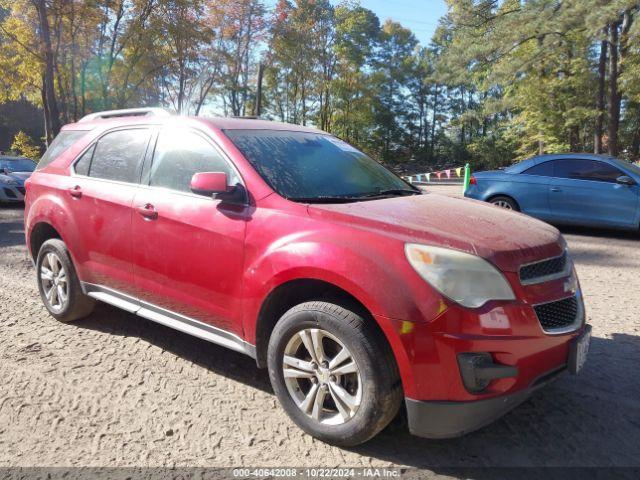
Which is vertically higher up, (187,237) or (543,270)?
(187,237)

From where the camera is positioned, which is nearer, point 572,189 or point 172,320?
point 172,320

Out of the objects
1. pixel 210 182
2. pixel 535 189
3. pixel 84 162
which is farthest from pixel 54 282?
pixel 535 189

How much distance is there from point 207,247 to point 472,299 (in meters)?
1.56

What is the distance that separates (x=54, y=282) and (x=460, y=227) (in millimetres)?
3459

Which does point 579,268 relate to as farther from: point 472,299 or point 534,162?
point 472,299

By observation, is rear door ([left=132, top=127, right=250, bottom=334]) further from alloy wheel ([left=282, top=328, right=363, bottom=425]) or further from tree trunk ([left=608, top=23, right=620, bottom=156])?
tree trunk ([left=608, top=23, right=620, bottom=156])

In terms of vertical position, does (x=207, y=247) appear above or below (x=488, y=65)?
below

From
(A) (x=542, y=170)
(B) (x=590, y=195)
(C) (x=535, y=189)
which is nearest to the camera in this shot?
(B) (x=590, y=195)

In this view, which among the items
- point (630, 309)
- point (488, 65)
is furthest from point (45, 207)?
point (488, 65)

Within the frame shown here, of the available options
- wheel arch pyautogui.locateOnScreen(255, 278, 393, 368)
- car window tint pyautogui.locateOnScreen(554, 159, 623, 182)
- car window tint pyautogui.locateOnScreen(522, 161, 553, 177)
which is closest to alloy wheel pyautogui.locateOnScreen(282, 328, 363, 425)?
wheel arch pyautogui.locateOnScreen(255, 278, 393, 368)

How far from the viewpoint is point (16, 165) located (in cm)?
1439

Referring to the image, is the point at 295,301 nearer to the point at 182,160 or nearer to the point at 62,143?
the point at 182,160

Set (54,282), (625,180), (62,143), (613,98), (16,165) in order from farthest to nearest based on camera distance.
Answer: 1. (613,98)
2. (16,165)
3. (625,180)
4. (62,143)
5. (54,282)

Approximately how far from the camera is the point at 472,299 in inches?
88.3
